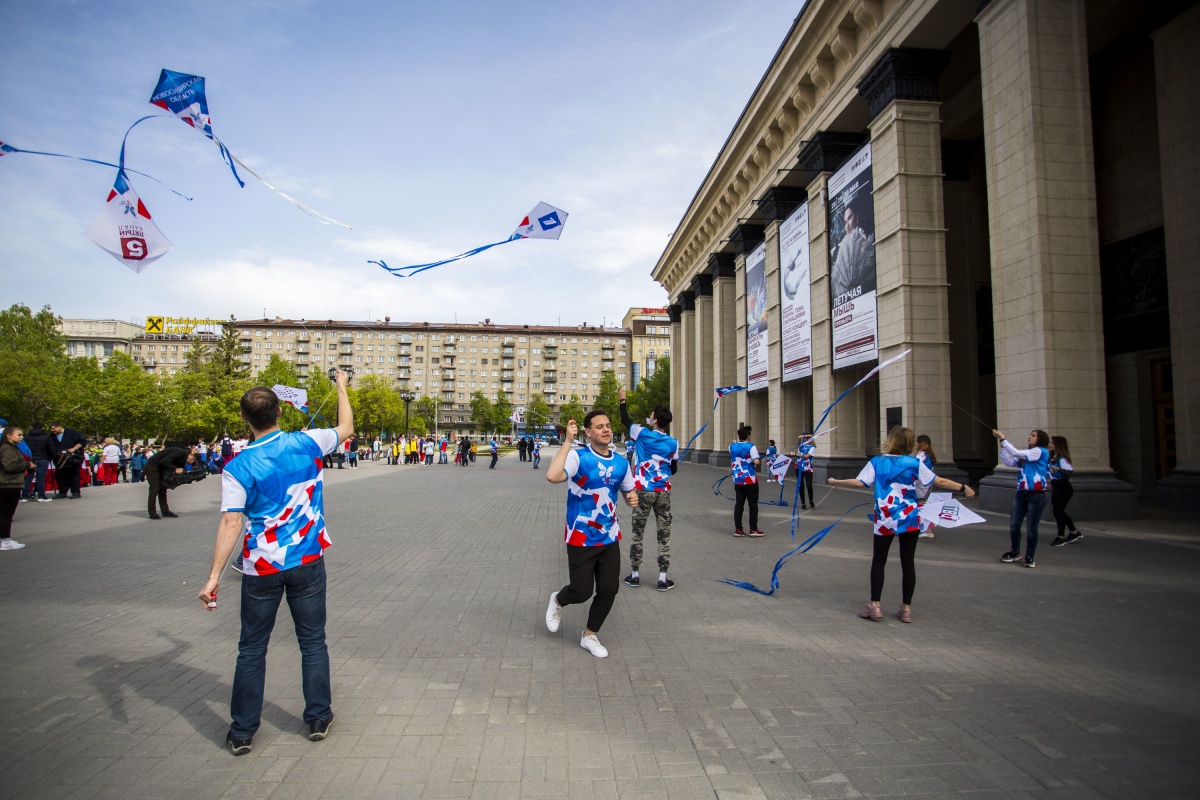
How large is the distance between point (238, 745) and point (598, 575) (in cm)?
258

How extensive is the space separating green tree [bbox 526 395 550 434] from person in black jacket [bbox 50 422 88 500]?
93117mm

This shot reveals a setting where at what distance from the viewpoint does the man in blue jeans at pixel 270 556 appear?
3498 millimetres

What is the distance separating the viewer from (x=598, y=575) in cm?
518

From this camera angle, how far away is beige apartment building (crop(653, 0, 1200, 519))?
12.8 meters

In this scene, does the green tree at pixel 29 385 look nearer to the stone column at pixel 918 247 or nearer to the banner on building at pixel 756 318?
the banner on building at pixel 756 318

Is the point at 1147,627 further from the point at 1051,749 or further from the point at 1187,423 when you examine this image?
the point at 1187,423

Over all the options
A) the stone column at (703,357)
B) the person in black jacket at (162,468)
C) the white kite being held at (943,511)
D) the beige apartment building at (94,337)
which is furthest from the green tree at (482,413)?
the white kite being held at (943,511)

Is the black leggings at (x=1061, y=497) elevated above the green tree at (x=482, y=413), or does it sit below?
below

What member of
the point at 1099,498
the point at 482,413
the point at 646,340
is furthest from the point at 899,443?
the point at 646,340

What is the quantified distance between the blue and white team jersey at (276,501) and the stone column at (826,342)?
19.8 meters

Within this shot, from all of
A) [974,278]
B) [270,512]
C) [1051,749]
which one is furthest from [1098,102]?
[270,512]

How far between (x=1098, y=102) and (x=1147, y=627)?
18260mm

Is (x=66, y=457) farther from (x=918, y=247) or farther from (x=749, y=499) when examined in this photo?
(x=918, y=247)

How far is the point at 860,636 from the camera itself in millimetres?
5508
